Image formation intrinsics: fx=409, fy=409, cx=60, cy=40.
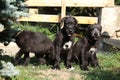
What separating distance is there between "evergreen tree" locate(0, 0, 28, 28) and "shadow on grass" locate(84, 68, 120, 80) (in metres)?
1.94

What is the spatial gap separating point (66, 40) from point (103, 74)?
120cm

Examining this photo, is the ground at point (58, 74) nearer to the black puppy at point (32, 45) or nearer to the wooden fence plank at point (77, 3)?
the black puppy at point (32, 45)

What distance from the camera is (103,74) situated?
813 centimetres

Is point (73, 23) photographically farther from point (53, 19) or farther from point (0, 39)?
point (53, 19)

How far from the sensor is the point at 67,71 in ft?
27.6

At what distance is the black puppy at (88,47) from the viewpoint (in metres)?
8.80

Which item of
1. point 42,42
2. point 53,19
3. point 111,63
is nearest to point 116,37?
point 53,19

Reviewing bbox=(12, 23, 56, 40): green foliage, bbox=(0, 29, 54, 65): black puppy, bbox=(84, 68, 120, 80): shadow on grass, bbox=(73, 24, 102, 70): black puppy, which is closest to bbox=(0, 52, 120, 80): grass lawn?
bbox=(84, 68, 120, 80): shadow on grass

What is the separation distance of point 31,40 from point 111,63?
1.88 metres

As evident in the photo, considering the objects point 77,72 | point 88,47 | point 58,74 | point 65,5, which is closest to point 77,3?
point 65,5

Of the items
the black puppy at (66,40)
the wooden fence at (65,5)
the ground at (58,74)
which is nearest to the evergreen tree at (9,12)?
the ground at (58,74)

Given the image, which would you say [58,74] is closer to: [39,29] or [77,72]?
[77,72]

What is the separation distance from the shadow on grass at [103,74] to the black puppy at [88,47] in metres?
0.43

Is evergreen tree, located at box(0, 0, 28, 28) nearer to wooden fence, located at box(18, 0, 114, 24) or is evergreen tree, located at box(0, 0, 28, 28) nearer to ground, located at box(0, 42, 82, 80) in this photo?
ground, located at box(0, 42, 82, 80)
